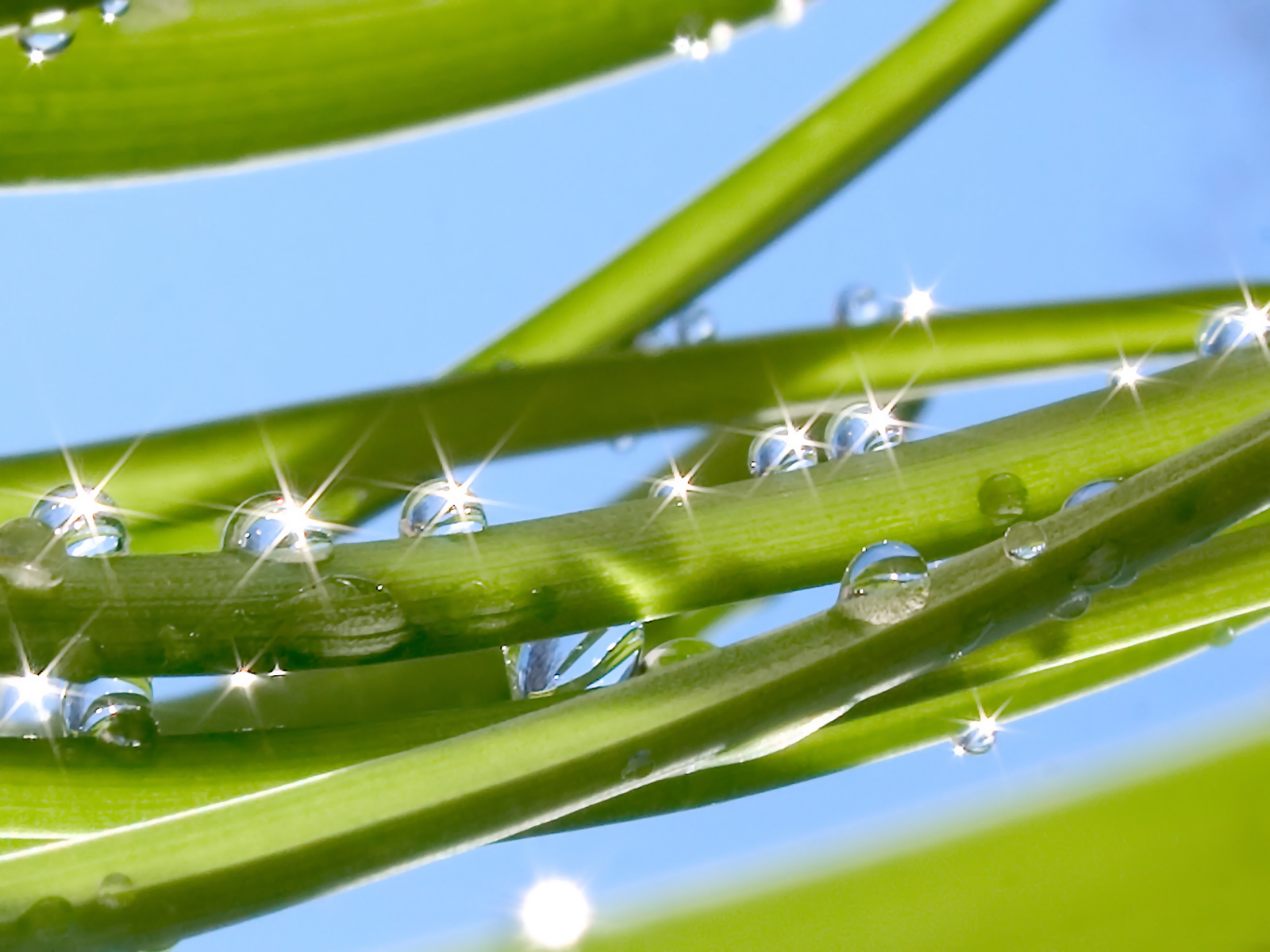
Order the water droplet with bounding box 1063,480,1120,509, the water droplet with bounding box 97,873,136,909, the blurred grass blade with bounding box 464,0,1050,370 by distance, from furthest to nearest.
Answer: the blurred grass blade with bounding box 464,0,1050,370 → the water droplet with bounding box 1063,480,1120,509 → the water droplet with bounding box 97,873,136,909

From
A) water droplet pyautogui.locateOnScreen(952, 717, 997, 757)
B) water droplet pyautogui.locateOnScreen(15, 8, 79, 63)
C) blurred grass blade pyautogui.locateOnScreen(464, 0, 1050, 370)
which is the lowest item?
water droplet pyautogui.locateOnScreen(952, 717, 997, 757)

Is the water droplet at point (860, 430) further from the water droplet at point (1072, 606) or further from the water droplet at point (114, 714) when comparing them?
the water droplet at point (114, 714)

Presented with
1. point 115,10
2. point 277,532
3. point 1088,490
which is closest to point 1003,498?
point 1088,490

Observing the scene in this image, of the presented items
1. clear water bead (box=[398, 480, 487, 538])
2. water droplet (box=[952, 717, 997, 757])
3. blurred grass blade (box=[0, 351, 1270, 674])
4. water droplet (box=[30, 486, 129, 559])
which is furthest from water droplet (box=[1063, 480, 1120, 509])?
water droplet (box=[30, 486, 129, 559])

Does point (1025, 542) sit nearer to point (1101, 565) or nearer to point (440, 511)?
point (1101, 565)

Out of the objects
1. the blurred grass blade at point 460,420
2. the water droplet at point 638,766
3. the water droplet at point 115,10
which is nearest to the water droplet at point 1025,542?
the water droplet at point 638,766

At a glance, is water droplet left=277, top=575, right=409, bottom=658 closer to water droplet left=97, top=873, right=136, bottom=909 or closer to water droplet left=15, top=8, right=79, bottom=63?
water droplet left=97, top=873, right=136, bottom=909
